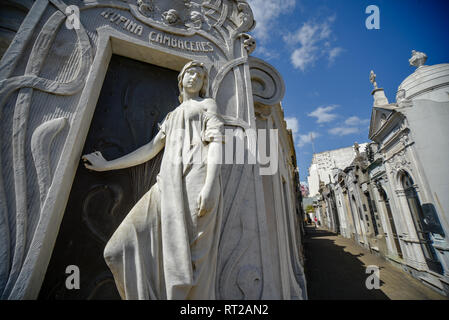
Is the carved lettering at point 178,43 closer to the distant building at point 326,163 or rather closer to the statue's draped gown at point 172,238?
the statue's draped gown at point 172,238

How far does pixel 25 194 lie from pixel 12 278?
0.63 metres

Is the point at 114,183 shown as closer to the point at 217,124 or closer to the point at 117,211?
the point at 117,211

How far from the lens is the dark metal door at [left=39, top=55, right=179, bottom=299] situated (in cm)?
177

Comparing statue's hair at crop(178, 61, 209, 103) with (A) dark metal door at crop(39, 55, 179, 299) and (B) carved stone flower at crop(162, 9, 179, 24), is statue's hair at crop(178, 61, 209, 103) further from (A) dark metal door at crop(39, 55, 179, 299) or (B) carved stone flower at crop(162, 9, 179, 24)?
(B) carved stone flower at crop(162, 9, 179, 24)

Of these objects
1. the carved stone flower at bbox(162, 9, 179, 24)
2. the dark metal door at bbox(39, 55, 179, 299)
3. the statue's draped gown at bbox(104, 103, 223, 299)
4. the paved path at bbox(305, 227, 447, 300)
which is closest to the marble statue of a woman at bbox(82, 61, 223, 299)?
the statue's draped gown at bbox(104, 103, 223, 299)

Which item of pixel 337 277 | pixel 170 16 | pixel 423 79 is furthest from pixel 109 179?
pixel 423 79

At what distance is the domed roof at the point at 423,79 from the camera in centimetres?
728

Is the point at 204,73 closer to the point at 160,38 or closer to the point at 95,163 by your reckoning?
the point at 160,38

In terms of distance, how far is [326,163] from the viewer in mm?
40188

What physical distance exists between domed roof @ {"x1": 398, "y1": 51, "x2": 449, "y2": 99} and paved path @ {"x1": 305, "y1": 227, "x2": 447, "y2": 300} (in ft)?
26.1

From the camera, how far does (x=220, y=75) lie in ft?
8.34

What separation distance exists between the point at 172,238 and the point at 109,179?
1.23 meters
